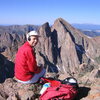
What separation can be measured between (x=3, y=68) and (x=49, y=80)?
177 metres

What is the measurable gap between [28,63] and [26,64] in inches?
12.0

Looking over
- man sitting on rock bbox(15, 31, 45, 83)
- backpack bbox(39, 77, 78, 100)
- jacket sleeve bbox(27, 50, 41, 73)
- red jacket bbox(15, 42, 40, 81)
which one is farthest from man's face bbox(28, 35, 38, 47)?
backpack bbox(39, 77, 78, 100)

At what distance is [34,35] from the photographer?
37.9 feet

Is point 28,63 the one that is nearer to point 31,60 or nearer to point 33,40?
point 31,60

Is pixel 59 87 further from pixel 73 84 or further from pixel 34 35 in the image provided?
pixel 34 35

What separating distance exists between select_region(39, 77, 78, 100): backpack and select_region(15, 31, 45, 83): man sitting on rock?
1.47 metres

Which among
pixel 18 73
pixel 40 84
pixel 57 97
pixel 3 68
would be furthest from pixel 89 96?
pixel 3 68

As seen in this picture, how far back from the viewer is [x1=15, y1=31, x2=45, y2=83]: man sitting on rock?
11719 mm

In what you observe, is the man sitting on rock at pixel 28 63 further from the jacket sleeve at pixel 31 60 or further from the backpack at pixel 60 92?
the backpack at pixel 60 92

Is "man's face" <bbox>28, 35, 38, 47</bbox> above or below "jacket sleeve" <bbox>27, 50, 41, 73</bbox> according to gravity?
above

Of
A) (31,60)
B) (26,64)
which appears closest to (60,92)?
(31,60)

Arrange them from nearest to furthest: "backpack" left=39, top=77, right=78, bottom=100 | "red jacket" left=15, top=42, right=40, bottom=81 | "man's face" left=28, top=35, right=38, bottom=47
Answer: "backpack" left=39, top=77, right=78, bottom=100
"man's face" left=28, top=35, right=38, bottom=47
"red jacket" left=15, top=42, right=40, bottom=81

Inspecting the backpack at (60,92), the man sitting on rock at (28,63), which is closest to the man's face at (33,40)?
the man sitting on rock at (28,63)

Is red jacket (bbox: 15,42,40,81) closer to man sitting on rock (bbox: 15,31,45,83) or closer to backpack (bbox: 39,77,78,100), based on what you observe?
man sitting on rock (bbox: 15,31,45,83)
